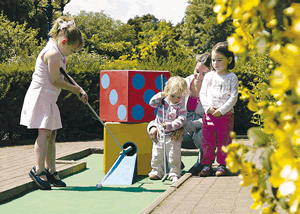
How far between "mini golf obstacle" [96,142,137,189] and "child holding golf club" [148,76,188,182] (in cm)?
27

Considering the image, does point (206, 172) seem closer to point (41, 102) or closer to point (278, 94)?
point (41, 102)

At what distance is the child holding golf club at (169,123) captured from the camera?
501cm

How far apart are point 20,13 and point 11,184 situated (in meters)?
28.7

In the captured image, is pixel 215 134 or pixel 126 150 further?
pixel 126 150

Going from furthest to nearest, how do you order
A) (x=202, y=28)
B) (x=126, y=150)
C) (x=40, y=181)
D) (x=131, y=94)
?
(x=202, y=28)
(x=131, y=94)
(x=126, y=150)
(x=40, y=181)

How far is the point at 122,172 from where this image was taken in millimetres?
4934

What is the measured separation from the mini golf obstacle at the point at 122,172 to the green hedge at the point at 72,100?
4354mm

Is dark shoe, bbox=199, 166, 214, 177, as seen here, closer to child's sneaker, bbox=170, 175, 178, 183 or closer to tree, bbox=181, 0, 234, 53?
child's sneaker, bbox=170, 175, 178, 183

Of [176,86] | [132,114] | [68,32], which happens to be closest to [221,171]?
[176,86]

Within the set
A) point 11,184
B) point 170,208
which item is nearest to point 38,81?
point 11,184

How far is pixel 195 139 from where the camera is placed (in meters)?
5.49

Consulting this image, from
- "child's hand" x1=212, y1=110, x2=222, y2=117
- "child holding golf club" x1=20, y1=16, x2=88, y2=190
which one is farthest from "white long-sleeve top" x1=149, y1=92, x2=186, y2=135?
"child holding golf club" x1=20, y1=16, x2=88, y2=190

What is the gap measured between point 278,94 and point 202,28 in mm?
47954

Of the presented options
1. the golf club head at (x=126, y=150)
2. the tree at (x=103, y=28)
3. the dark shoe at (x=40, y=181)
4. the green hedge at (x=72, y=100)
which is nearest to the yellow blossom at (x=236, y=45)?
the dark shoe at (x=40, y=181)
